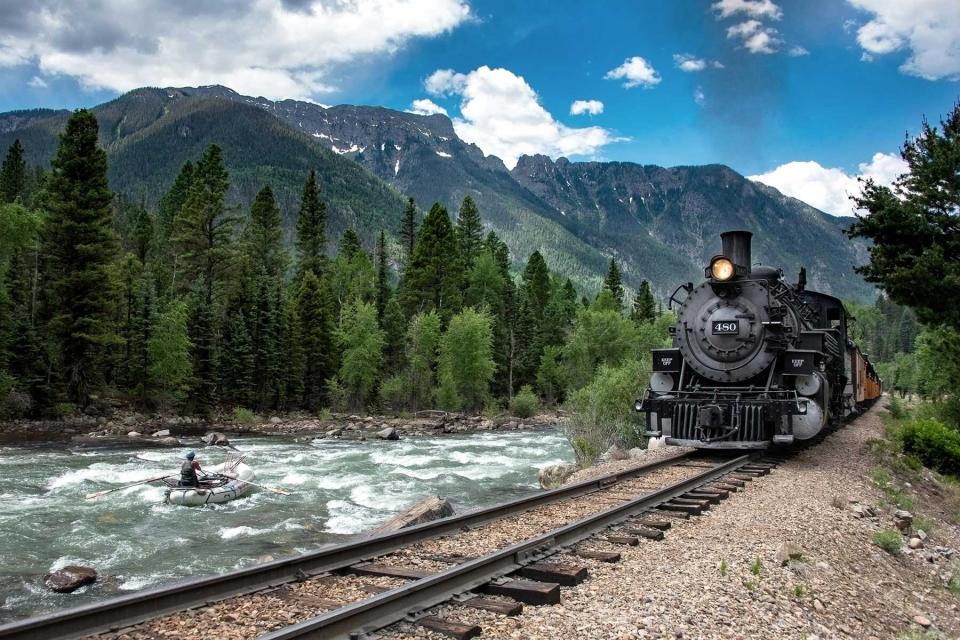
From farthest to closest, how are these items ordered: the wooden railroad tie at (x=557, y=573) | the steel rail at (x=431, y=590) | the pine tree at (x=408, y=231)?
the pine tree at (x=408, y=231)
the wooden railroad tie at (x=557, y=573)
the steel rail at (x=431, y=590)

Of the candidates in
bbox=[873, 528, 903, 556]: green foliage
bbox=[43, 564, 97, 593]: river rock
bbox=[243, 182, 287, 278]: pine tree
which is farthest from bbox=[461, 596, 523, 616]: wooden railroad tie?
bbox=[243, 182, 287, 278]: pine tree

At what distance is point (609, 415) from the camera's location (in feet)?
72.3

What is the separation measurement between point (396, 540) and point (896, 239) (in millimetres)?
16636

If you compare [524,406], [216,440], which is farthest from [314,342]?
[216,440]

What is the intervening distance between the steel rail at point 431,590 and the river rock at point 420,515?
3.17 meters

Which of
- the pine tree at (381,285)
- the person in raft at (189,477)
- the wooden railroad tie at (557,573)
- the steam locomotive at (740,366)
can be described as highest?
the pine tree at (381,285)

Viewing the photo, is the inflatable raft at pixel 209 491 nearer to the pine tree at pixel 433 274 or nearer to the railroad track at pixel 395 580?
the railroad track at pixel 395 580

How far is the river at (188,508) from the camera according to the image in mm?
10094

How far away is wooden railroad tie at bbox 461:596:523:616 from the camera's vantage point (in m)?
4.86

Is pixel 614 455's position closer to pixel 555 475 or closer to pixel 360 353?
pixel 555 475

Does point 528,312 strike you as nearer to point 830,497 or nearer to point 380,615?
point 830,497

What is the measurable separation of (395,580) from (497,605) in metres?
1.05

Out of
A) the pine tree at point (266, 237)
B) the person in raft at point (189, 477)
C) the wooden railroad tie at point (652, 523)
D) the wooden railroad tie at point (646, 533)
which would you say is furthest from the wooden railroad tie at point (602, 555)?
the pine tree at point (266, 237)

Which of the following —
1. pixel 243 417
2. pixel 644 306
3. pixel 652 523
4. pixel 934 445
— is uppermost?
pixel 644 306
